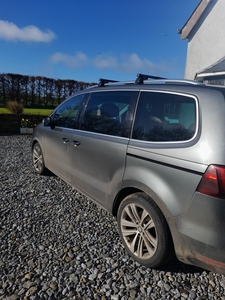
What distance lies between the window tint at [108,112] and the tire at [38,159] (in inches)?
75.3

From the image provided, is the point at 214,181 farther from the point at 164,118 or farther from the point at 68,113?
the point at 68,113

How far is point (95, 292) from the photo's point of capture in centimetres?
210

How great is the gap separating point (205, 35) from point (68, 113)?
42.0 ft

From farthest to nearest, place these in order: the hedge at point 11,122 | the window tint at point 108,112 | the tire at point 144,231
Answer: the hedge at point 11,122 < the window tint at point 108,112 < the tire at point 144,231

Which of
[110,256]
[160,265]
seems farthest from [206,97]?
[110,256]

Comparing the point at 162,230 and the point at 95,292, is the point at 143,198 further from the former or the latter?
the point at 95,292

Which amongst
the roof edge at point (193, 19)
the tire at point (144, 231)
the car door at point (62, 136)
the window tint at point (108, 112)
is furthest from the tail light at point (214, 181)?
the roof edge at point (193, 19)

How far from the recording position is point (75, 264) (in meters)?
2.44

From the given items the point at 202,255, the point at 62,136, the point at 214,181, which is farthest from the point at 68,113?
the point at 202,255

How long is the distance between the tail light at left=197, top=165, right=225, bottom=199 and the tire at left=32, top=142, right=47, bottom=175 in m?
3.75

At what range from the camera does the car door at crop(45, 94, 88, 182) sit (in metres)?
3.74

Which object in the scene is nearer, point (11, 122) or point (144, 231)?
point (144, 231)

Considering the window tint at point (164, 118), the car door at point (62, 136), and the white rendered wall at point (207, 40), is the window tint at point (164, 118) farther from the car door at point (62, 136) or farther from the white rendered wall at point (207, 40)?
the white rendered wall at point (207, 40)

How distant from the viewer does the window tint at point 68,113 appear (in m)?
3.74
